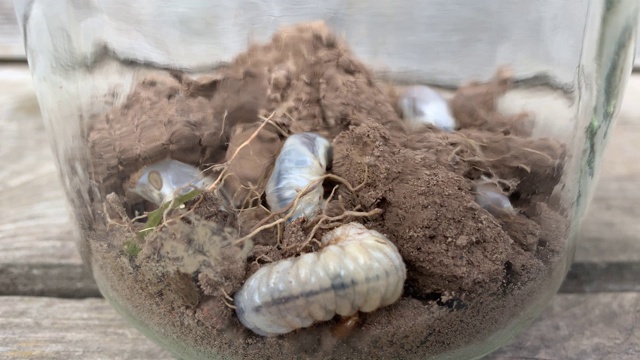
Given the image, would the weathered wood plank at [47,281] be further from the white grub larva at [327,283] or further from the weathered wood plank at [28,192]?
the white grub larva at [327,283]

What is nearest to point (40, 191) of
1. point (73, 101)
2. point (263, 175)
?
point (73, 101)

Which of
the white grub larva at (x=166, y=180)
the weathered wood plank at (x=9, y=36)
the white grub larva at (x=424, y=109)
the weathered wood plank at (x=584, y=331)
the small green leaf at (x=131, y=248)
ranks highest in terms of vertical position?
the white grub larva at (x=424, y=109)

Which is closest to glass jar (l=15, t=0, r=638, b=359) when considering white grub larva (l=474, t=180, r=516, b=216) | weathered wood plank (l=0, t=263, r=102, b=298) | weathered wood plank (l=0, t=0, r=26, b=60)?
white grub larva (l=474, t=180, r=516, b=216)

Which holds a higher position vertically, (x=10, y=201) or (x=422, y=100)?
(x=422, y=100)

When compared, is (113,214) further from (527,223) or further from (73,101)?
(527,223)

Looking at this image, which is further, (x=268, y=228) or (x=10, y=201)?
(x=10, y=201)

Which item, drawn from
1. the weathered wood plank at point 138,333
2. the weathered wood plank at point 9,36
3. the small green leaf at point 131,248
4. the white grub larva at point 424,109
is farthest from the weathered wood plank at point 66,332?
the weathered wood plank at point 9,36

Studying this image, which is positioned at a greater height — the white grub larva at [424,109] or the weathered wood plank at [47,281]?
the white grub larva at [424,109]
